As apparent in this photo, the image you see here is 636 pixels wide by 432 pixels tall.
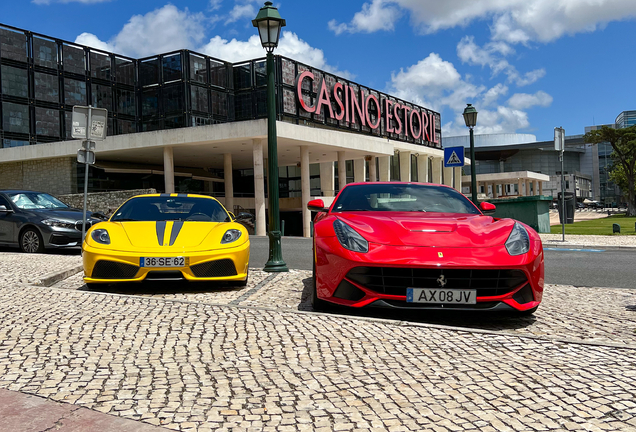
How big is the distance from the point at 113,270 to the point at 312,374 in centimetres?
395

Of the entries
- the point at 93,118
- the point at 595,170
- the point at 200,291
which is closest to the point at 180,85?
the point at 93,118

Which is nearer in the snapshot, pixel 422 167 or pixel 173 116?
pixel 173 116

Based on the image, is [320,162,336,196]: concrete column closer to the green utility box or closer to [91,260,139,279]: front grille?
the green utility box

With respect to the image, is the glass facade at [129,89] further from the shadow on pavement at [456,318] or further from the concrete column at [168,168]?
the shadow on pavement at [456,318]

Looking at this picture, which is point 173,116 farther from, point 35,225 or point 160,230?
point 160,230

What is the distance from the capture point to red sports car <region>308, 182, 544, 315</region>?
4.61 metres

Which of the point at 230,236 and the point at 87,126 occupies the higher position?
the point at 87,126

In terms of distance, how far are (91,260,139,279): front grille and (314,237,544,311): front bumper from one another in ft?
9.26

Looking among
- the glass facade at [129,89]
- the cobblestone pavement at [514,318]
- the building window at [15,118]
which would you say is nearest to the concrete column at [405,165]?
the glass facade at [129,89]

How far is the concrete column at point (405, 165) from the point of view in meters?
54.0

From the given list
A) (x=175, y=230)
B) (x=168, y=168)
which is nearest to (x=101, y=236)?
(x=175, y=230)

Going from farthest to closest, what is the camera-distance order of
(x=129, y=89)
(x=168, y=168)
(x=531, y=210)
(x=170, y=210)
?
(x=129, y=89) → (x=168, y=168) → (x=531, y=210) → (x=170, y=210)

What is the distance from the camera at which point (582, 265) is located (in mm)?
9984

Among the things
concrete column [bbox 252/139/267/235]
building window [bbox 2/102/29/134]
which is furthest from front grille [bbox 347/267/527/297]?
building window [bbox 2/102/29/134]
